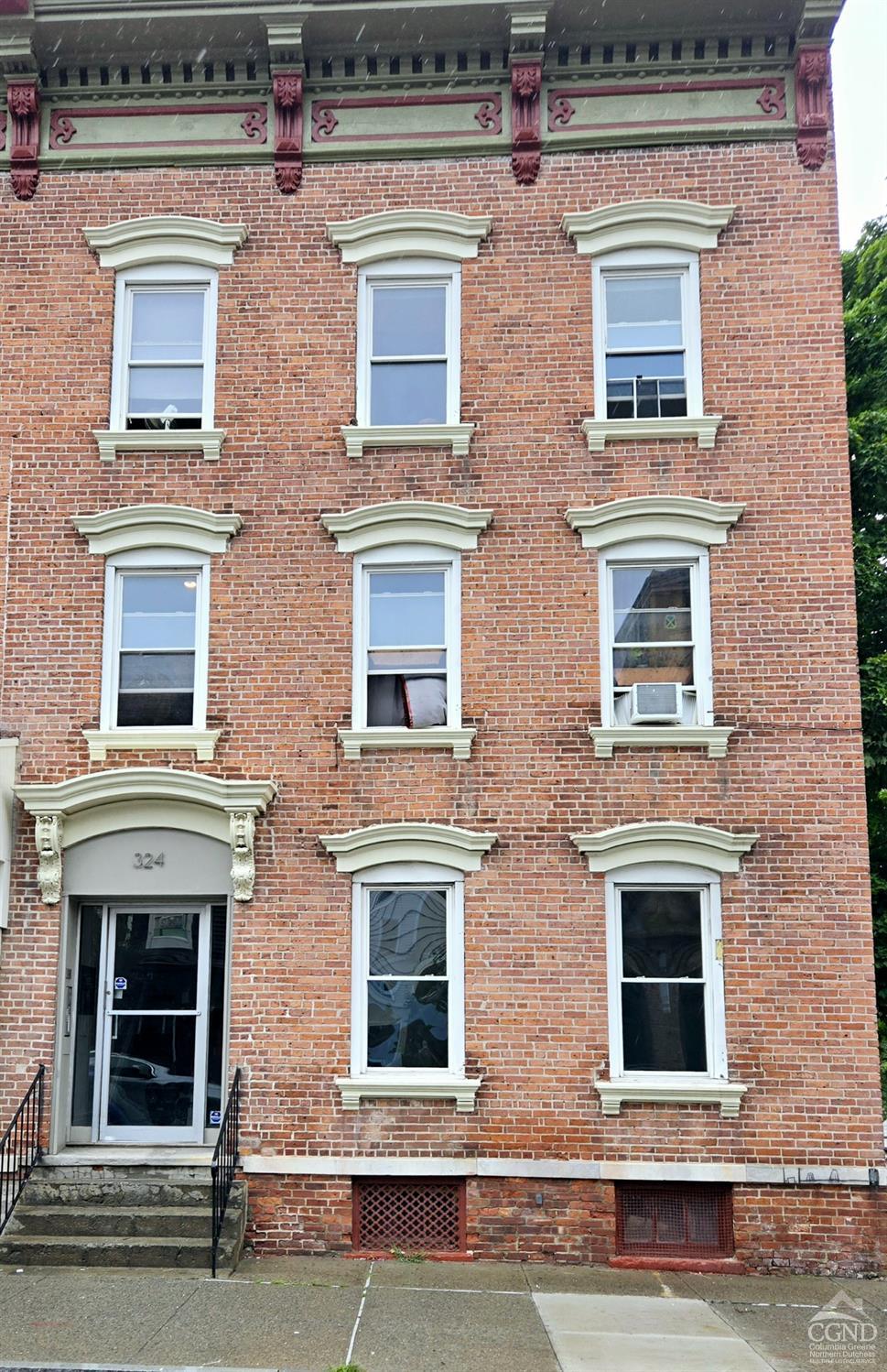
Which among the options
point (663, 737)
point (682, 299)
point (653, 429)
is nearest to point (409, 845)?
point (663, 737)

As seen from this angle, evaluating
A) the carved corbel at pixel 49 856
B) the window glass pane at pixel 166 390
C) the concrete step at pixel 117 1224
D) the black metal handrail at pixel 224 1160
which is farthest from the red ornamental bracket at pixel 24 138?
the concrete step at pixel 117 1224

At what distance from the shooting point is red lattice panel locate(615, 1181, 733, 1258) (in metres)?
10.7

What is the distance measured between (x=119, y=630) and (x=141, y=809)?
182cm

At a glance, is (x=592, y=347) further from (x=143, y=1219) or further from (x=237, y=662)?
(x=143, y=1219)

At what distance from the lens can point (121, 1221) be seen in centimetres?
1022

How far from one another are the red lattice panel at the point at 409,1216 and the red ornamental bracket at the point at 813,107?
10.4 m

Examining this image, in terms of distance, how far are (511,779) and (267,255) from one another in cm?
585

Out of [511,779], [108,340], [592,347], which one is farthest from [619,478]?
[108,340]

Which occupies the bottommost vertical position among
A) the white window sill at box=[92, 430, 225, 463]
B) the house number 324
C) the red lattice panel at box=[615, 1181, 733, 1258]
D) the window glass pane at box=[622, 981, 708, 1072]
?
the red lattice panel at box=[615, 1181, 733, 1258]

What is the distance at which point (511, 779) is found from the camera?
11.5m

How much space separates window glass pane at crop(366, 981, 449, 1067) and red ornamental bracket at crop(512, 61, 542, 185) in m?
8.05

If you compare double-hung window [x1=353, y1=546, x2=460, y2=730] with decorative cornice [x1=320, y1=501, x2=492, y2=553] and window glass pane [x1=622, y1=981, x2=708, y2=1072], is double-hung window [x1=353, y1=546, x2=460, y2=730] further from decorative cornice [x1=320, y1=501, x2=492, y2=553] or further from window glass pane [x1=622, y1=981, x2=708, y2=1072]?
window glass pane [x1=622, y1=981, x2=708, y2=1072]

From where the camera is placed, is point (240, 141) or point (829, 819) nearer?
point (829, 819)

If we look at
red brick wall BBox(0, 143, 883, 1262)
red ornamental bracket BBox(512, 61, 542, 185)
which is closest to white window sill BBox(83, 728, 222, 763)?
red brick wall BBox(0, 143, 883, 1262)
